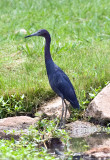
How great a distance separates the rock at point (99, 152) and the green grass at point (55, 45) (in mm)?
2090

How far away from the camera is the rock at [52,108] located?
7172 millimetres

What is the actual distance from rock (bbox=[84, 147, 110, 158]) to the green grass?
82.3 inches

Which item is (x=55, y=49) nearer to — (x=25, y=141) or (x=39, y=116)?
(x=39, y=116)

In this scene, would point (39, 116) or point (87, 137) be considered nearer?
point (87, 137)

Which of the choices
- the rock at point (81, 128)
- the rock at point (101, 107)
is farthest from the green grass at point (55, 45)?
the rock at point (81, 128)

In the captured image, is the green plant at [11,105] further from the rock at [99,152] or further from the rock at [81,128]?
the rock at [99,152]

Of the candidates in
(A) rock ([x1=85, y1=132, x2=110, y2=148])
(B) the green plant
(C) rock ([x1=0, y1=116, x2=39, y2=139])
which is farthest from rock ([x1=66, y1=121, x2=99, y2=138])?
(B) the green plant

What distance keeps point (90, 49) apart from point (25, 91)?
2.65 metres

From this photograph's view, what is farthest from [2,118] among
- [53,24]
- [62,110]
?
[53,24]

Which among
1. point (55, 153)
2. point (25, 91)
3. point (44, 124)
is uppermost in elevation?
point (25, 91)

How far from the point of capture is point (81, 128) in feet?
22.5

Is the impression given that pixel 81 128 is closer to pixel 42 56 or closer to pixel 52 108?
pixel 52 108

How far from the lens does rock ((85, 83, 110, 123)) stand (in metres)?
6.90

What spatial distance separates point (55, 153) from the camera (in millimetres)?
5629
